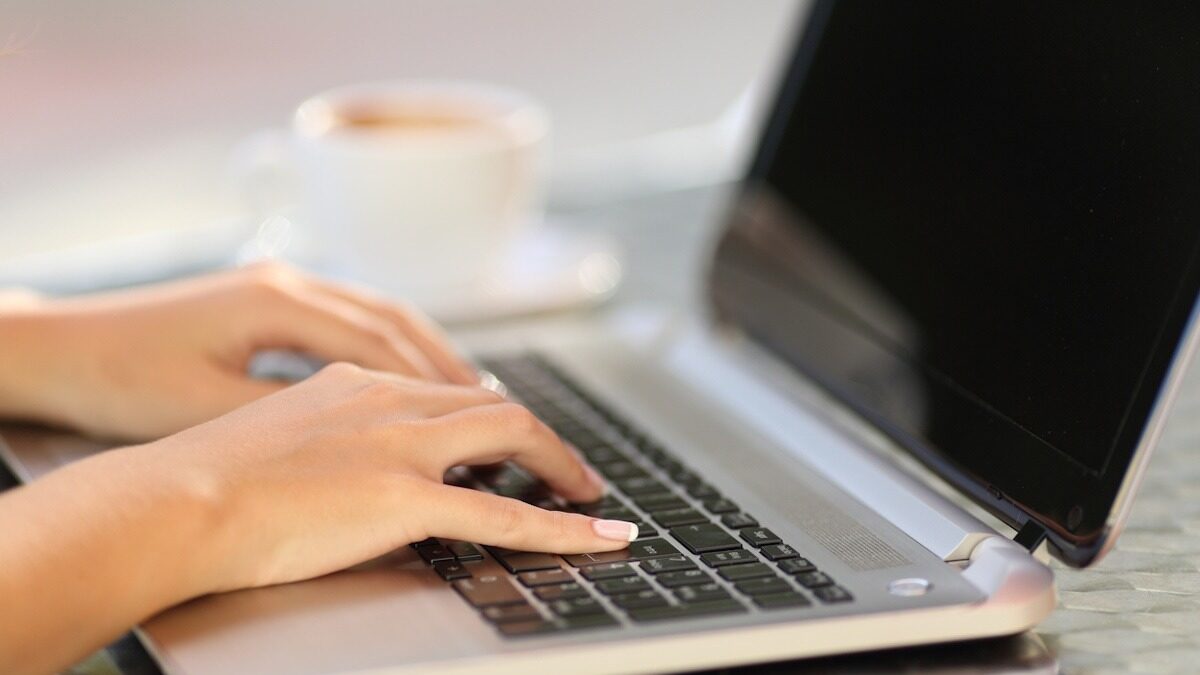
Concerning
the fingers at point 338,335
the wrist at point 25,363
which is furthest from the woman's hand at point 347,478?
the wrist at point 25,363

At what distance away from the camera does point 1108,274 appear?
61 centimetres

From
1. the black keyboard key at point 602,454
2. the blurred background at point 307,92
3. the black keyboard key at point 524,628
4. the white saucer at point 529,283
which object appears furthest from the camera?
the blurred background at point 307,92

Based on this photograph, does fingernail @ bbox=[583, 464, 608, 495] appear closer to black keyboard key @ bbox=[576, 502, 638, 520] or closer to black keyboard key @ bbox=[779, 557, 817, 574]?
→ black keyboard key @ bbox=[576, 502, 638, 520]

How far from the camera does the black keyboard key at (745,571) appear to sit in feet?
1.84

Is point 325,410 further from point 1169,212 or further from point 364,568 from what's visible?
point 1169,212

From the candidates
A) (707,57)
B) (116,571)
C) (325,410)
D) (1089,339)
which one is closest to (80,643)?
(116,571)

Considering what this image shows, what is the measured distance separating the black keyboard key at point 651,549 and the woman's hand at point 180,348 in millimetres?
193

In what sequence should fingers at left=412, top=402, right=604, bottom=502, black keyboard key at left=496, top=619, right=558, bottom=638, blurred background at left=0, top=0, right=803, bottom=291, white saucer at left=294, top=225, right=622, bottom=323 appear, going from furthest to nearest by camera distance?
blurred background at left=0, top=0, right=803, bottom=291 → white saucer at left=294, top=225, right=622, bottom=323 → fingers at left=412, top=402, right=604, bottom=502 → black keyboard key at left=496, top=619, right=558, bottom=638

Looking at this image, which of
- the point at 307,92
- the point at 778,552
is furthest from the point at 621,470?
the point at 307,92

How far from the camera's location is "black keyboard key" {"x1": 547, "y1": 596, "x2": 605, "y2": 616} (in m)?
0.52

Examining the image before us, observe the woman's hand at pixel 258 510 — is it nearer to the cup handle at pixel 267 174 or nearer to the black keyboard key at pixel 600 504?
the black keyboard key at pixel 600 504

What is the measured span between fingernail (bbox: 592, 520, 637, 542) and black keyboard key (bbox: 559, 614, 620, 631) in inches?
2.8

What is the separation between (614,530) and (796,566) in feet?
0.25

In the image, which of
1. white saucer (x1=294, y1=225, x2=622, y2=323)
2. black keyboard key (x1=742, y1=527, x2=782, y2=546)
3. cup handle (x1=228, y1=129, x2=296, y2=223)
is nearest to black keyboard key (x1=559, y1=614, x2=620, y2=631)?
black keyboard key (x1=742, y1=527, x2=782, y2=546)
